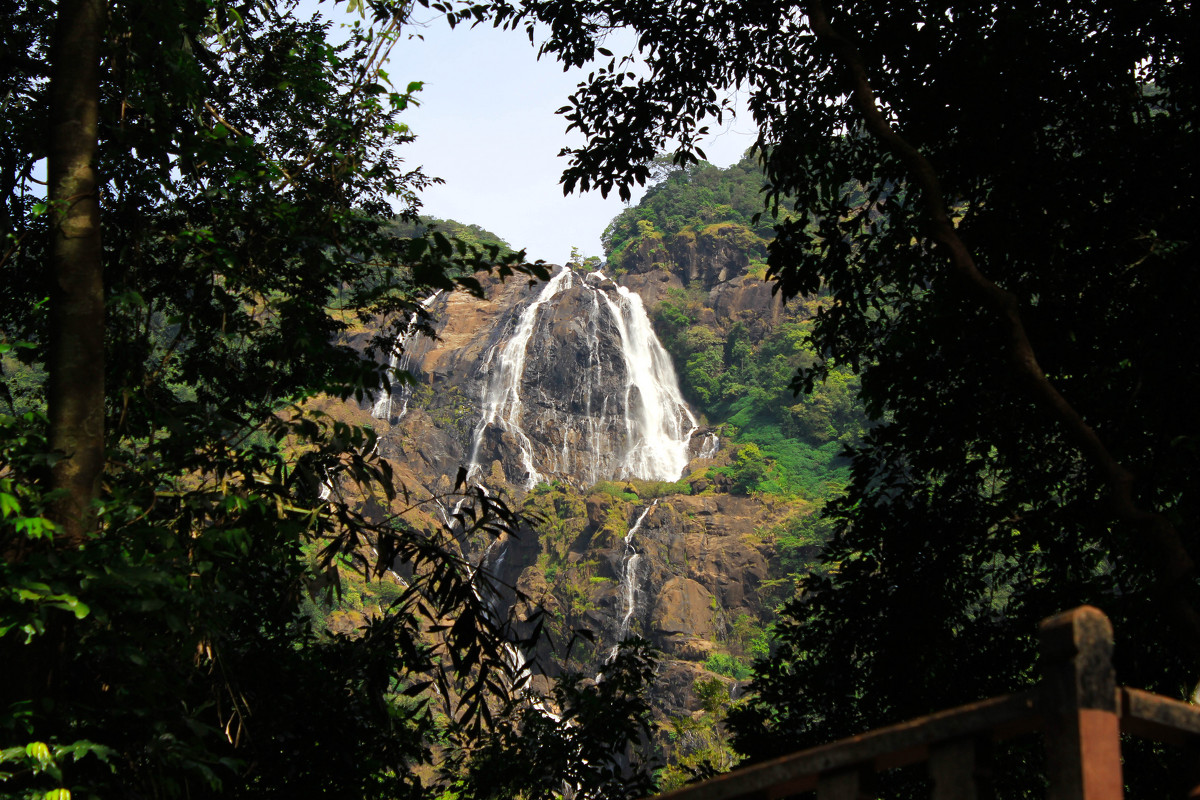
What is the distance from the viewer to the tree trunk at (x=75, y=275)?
3.01 m

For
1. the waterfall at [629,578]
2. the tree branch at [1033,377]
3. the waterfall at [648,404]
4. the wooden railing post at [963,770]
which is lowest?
the waterfall at [629,578]

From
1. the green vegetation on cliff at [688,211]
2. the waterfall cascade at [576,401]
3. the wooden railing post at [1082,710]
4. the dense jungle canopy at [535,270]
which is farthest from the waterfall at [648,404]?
the wooden railing post at [1082,710]

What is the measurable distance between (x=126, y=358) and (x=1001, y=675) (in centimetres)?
474

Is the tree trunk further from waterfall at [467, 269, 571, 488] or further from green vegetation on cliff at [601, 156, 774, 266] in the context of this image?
green vegetation on cliff at [601, 156, 774, 266]

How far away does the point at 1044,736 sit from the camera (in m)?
1.42

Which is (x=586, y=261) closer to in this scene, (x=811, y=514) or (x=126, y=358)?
(x=811, y=514)

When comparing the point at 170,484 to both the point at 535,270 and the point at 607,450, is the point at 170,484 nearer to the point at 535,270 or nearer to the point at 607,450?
the point at 535,270

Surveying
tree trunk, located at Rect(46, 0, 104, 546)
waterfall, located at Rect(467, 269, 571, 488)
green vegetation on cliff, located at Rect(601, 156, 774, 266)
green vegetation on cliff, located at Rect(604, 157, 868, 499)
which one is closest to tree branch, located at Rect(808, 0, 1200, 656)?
tree trunk, located at Rect(46, 0, 104, 546)

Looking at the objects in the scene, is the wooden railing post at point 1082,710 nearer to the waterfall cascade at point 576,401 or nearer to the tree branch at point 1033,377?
the tree branch at point 1033,377

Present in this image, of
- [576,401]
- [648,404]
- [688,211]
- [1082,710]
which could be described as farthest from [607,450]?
[1082,710]

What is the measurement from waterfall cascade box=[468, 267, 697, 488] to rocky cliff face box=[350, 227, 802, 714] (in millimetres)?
65

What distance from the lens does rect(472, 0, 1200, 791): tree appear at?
414 centimetres

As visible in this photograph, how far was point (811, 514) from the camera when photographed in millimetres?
32344

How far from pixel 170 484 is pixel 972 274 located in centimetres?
317
